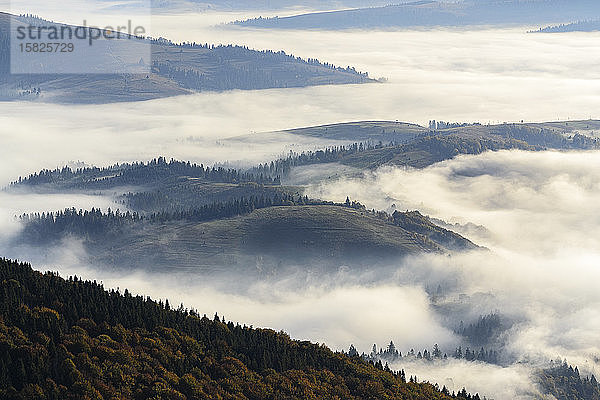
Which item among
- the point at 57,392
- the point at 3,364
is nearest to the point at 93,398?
the point at 57,392

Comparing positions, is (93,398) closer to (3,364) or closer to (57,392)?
(57,392)
